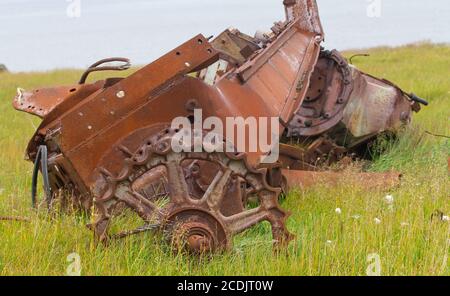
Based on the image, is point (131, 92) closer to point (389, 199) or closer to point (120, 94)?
point (120, 94)

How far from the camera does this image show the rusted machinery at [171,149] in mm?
3373

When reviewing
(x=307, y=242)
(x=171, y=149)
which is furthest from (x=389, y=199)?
(x=171, y=149)

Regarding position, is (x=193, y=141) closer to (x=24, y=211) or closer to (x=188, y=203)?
(x=188, y=203)

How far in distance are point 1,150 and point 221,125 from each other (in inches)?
215

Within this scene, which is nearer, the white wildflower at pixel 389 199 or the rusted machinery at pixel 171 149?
the rusted machinery at pixel 171 149

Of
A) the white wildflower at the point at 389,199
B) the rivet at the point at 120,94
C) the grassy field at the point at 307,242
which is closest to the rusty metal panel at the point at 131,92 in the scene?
the rivet at the point at 120,94

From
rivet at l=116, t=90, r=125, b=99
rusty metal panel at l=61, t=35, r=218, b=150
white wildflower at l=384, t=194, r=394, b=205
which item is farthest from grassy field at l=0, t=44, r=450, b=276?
rivet at l=116, t=90, r=125, b=99

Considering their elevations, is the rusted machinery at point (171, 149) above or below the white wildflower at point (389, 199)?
above

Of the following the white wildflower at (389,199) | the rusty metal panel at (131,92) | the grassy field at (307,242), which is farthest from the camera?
the white wildflower at (389,199)

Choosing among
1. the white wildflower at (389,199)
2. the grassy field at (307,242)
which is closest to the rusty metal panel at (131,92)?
the grassy field at (307,242)

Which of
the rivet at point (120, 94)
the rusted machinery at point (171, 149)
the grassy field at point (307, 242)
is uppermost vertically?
the rivet at point (120, 94)

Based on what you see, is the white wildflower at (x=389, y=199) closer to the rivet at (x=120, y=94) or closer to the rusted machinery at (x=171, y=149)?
the rusted machinery at (x=171, y=149)

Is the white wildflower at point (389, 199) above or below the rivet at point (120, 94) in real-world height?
below

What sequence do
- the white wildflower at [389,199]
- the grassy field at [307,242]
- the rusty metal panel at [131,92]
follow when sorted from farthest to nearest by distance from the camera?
the white wildflower at [389,199]
the rusty metal panel at [131,92]
the grassy field at [307,242]
